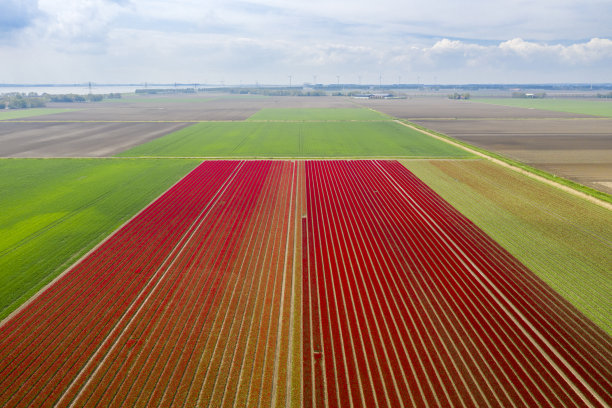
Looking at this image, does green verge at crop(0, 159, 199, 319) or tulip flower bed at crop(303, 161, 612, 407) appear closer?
tulip flower bed at crop(303, 161, 612, 407)

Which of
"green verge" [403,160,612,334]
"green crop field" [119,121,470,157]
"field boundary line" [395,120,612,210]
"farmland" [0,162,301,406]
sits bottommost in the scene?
"farmland" [0,162,301,406]

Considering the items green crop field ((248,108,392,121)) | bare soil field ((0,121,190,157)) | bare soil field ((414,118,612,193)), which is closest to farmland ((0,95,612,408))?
bare soil field ((414,118,612,193))

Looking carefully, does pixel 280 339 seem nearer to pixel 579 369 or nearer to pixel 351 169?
pixel 579 369

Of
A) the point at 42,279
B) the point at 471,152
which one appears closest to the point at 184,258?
the point at 42,279

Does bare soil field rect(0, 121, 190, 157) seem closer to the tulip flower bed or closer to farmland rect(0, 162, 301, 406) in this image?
farmland rect(0, 162, 301, 406)

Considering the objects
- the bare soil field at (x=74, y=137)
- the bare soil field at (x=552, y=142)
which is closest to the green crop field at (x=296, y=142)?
the bare soil field at (x=74, y=137)

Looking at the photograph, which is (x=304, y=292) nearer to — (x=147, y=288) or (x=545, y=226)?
(x=147, y=288)

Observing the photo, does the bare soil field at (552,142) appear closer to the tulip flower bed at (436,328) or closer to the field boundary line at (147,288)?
the tulip flower bed at (436,328)
